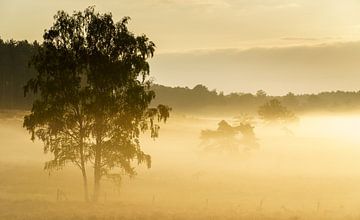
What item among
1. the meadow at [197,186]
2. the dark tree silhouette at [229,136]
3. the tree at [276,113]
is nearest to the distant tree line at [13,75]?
the meadow at [197,186]

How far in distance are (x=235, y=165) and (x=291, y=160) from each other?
1204 centimetres

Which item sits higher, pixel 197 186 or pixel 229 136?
pixel 229 136

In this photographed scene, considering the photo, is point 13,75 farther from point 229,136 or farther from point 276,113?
point 229,136

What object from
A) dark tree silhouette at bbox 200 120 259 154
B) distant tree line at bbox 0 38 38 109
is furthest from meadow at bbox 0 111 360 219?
distant tree line at bbox 0 38 38 109

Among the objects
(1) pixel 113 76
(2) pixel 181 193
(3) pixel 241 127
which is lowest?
(2) pixel 181 193

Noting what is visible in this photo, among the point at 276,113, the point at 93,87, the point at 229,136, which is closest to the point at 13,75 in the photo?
the point at 276,113

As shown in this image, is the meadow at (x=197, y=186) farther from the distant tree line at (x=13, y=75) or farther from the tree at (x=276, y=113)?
the distant tree line at (x=13, y=75)

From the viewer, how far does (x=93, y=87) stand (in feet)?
122

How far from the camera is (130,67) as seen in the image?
37.1 meters

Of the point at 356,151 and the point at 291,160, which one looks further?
the point at 356,151

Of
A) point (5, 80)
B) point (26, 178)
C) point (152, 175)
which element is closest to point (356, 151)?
point (152, 175)

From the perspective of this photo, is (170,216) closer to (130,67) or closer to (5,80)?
(130,67)

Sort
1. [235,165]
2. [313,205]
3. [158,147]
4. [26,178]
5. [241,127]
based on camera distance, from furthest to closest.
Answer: [158,147]
[241,127]
[235,165]
[26,178]
[313,205]

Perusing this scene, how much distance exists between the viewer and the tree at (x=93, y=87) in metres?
36.5
